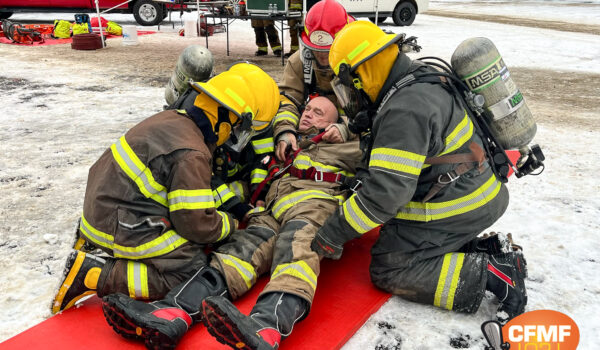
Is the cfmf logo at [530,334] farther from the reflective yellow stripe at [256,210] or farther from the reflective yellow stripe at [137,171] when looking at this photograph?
the reflective yellow stripe at [137,171]

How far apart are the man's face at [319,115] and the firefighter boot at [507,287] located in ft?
4.60

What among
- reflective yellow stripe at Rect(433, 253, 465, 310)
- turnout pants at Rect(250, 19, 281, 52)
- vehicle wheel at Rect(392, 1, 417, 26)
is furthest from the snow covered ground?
vehicle wheel at Rect(392, 1, 417, 26)

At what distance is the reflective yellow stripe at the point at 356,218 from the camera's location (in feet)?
6.81

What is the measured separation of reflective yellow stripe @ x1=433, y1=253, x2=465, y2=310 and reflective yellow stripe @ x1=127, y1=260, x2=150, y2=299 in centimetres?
137

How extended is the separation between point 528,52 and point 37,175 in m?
10.4

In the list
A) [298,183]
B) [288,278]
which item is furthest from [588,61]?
[288,278]

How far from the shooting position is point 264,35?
10.1 m

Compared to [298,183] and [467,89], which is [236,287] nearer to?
[298,183]

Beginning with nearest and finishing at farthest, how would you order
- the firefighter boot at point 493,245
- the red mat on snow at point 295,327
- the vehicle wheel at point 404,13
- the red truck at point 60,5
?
the red mat on snow at point 295,327 → the firefighter boot at point 493,245 → the red truck at point 60,5 → the vehicle wheel at point 404,13

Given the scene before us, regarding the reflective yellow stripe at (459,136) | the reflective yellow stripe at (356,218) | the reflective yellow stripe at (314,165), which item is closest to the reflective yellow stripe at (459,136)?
the reflective yellow stripe at (459,136)

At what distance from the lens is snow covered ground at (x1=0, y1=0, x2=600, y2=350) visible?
2.20 metres

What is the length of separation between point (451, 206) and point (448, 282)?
356mm

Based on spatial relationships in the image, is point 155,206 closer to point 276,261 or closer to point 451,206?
point 276,261

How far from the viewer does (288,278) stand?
2.14m
